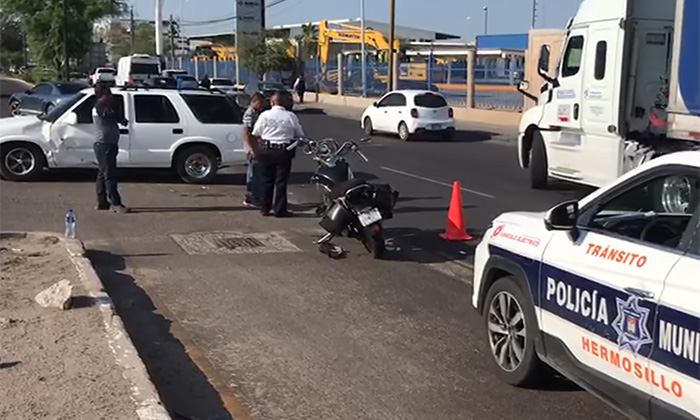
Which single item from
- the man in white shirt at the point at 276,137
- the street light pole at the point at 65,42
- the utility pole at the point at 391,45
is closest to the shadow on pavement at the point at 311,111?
the utility pole at the point at 391,45

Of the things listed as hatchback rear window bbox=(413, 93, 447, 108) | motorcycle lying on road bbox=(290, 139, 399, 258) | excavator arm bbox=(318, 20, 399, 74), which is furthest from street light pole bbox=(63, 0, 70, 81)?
motorcycle lying on road bbox=(290, 139, 399, 258)

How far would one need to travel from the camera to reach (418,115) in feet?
87.2

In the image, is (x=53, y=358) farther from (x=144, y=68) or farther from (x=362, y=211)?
(x=144, y=68)

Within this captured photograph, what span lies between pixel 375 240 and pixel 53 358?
4.45 m

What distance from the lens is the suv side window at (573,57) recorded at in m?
14.1

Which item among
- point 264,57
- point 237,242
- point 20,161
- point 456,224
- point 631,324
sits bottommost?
point 237,242

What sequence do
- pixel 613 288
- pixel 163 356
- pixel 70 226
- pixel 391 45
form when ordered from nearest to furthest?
pixel 613 288, pixel 163 356, pixel 70 226, pixel 391 45

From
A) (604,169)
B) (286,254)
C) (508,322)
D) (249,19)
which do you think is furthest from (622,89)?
(249,19)

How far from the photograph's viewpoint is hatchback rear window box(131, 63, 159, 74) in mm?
42219

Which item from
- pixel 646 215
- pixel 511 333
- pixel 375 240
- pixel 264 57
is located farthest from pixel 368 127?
pixel 264 57

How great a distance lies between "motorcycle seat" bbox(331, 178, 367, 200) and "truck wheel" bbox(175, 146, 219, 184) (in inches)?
236

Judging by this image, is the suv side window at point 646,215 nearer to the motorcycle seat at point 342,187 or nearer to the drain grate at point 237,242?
the motorcycle seat at point 342,187

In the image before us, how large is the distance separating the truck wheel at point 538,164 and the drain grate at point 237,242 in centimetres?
674

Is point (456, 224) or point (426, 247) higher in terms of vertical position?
point (456, 224)
